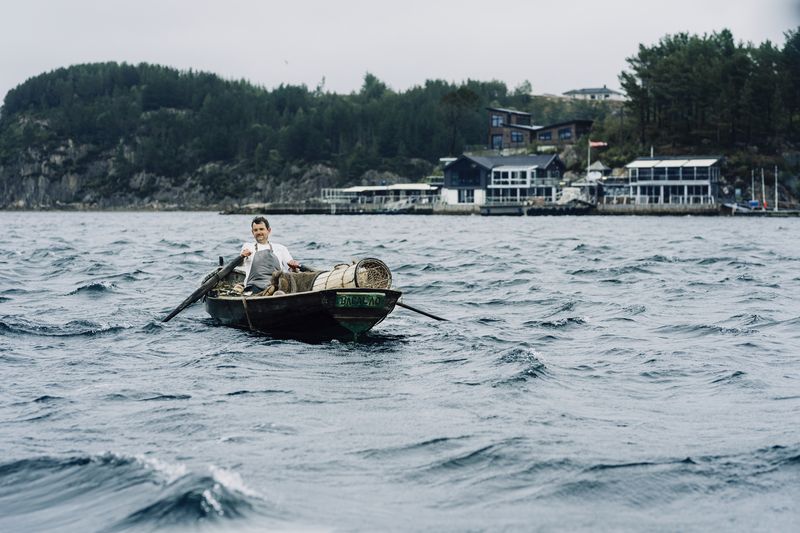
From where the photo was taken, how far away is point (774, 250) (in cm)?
5156

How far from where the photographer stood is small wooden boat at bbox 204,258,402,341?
18234 mm

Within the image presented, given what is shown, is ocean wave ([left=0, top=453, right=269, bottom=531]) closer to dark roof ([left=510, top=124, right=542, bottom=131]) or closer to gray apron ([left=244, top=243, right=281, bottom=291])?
gray apron ([left=244, top=243, right=281, bottom=291])

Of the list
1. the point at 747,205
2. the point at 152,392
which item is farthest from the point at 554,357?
the point at 747,205

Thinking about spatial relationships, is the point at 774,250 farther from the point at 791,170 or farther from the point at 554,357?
the point at 791,170

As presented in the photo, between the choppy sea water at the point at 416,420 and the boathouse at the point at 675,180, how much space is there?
92.9m

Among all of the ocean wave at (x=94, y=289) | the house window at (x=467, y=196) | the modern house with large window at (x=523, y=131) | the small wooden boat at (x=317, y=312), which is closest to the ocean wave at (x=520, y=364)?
the small wooden boat at (x=317, y=312)

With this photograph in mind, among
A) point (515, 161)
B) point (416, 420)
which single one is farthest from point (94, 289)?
point (515, 161)

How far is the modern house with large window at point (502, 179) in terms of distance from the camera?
431 ft

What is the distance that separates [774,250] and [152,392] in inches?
1712

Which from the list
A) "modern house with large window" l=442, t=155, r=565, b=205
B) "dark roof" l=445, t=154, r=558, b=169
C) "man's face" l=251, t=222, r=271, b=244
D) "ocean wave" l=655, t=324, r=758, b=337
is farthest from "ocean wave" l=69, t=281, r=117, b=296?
"dark roof" l=445, t=154, r=558, b=169

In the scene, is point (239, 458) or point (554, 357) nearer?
point (239, 458)

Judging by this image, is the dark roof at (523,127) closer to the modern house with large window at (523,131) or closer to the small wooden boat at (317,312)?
the modern house with large window at (523,131)

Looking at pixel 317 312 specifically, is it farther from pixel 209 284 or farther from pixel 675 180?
pixel 675 180

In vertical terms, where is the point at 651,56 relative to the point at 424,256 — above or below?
above
